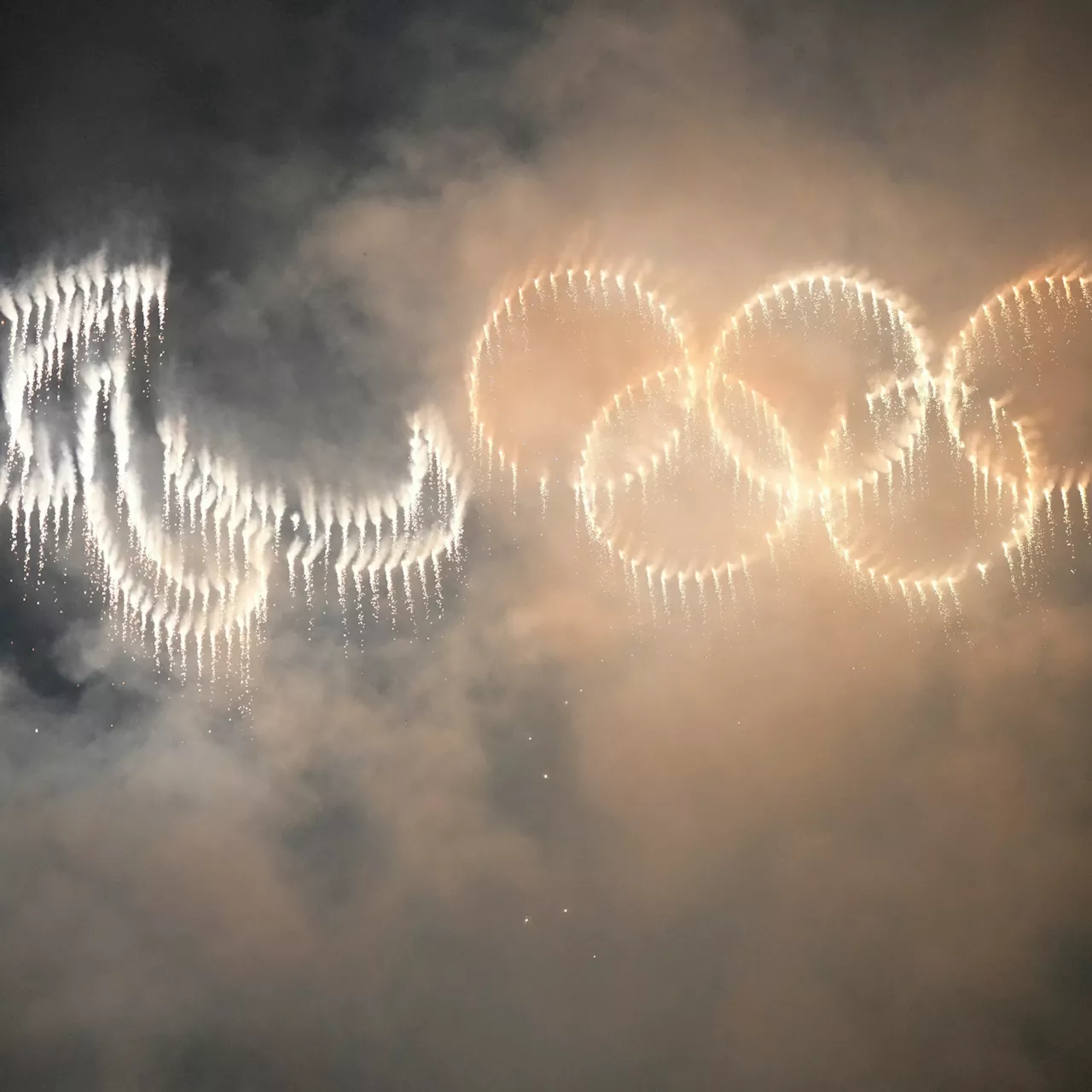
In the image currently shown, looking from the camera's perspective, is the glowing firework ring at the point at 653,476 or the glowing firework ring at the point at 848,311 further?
the glowing firework ring at the point at 848,311

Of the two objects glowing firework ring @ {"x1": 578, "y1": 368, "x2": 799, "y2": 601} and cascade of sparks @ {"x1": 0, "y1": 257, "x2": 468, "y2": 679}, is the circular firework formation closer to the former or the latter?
glowing firework ring @ {"x1": 578, "y1": 368, "x2": 799, "y2": 601}

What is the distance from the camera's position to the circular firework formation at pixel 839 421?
1221 centimetres

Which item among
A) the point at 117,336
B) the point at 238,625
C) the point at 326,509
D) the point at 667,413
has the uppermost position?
the point at 117,336

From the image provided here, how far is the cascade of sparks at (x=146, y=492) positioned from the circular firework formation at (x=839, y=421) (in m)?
1.79

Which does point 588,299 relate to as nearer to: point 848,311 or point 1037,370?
point 848,311

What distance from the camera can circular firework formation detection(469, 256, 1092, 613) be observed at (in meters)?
12.2

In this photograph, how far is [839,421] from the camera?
503 inches

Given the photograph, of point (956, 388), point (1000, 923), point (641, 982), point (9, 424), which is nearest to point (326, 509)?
point (9, 424)

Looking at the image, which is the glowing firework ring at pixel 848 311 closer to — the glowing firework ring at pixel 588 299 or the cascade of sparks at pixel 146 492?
the glowing firework ring at pixel 588 299

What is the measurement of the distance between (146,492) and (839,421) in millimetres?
10122

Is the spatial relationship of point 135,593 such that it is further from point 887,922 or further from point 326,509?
point 887,922

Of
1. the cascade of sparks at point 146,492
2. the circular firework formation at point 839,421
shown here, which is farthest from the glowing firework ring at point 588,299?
the cascade of sparks at point 146,492

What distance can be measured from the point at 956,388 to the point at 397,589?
902cm

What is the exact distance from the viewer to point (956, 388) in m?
12.5
